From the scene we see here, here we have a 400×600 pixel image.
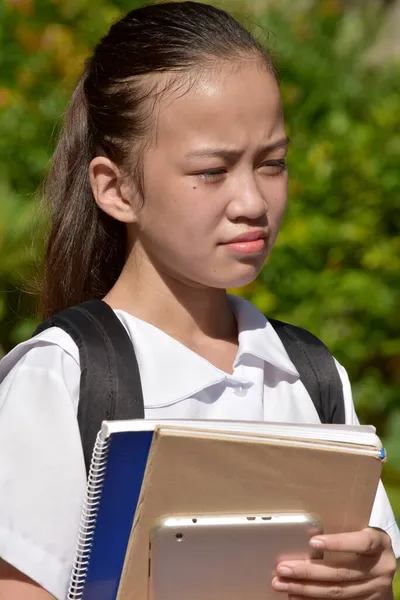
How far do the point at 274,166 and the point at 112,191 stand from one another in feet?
0.97

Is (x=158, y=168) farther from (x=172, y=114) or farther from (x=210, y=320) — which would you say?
(x=210, y=320)

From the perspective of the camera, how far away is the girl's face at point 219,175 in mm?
1780

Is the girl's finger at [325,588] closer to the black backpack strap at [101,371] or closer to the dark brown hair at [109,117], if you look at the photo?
the black backpack strap at [101,371]

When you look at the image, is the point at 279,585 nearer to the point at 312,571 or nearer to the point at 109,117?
the point at 312,571

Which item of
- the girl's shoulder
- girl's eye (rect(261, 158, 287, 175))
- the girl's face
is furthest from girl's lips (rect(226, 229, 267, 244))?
the girl's shoulder

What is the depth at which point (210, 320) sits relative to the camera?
2.01m

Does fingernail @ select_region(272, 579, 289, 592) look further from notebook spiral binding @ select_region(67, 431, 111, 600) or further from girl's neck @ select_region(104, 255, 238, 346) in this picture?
girl's neck @ select_region(104, 255, 238, 346)

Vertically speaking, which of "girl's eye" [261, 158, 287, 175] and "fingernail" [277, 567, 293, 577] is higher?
"girl's eye" [261, 158, 287, 175]

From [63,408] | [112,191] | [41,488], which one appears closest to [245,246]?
[112,191]

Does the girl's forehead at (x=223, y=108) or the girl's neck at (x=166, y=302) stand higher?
the girl's forehead at (x=223, y=108)

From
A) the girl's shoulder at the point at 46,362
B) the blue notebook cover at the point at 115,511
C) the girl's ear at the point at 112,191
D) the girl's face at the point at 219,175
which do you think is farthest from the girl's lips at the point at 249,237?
the blue notebook cover at the point at 115,511

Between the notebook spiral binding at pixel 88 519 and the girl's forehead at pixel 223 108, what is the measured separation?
56 cm

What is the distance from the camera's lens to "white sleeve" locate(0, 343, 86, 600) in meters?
1.62

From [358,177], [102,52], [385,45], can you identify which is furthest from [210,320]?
[385,45]
